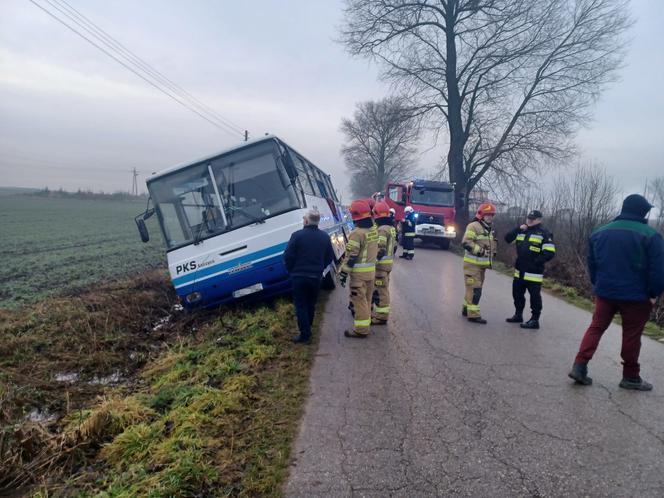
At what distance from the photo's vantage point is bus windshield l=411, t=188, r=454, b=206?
19094 mm

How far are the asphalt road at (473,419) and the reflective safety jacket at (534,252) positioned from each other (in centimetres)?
89

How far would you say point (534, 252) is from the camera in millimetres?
6488

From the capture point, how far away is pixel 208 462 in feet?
9.87

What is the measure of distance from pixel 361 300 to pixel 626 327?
301 cm

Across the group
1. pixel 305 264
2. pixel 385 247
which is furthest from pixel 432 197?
pixel 305 264

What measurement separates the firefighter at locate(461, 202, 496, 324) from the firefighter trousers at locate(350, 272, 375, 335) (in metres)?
1.81

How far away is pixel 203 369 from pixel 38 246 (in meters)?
19.8

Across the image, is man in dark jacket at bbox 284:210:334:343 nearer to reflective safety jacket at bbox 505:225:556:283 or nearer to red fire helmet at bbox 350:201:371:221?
red fire helmet at bbox 350:201:371:221

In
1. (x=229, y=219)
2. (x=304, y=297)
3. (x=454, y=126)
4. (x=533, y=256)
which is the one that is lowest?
→ (x=304, y=297)

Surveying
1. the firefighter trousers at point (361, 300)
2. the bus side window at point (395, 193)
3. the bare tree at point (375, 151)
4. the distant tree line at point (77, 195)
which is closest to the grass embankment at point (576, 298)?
the firefighter trousers at point (361, 300)

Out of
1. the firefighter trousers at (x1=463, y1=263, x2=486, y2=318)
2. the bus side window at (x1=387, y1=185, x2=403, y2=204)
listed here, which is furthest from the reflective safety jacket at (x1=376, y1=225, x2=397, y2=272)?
the bus side window at (x1=387, y1=185, x2=403, y2=204)

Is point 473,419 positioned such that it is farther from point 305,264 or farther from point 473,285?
point 473,285

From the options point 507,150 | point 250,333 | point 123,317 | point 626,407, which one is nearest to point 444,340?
point 626,407

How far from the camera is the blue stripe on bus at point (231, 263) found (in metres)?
6.87
